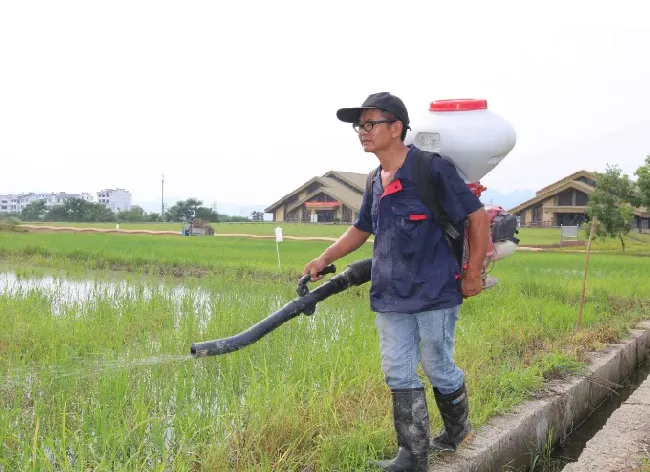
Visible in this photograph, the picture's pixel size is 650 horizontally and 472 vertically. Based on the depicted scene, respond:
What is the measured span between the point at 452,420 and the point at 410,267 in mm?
658

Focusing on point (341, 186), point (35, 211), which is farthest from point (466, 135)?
point (35, 211)

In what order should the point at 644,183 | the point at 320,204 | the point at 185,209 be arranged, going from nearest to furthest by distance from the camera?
the point at 644,183 → the point at 320,204 → the point at 185,209

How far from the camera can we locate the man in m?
2.01

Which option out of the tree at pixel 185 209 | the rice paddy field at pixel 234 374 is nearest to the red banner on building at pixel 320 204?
the tree at pixel 185 209

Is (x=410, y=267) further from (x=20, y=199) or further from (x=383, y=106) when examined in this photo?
(x=20, y=199)

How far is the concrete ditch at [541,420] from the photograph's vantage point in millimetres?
2406

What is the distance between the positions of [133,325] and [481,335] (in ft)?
8.74

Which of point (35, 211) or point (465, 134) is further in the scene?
point (35, 211)

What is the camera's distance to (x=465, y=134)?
2.10m

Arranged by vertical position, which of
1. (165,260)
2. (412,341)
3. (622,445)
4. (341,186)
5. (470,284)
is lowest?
(622,445)

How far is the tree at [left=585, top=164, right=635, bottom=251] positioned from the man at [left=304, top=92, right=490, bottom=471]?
19.7m

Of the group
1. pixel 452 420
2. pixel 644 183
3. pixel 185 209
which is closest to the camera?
pixel 452 420

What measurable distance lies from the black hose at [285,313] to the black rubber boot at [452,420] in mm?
519

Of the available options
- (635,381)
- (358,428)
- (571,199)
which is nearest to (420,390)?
(358,428)
